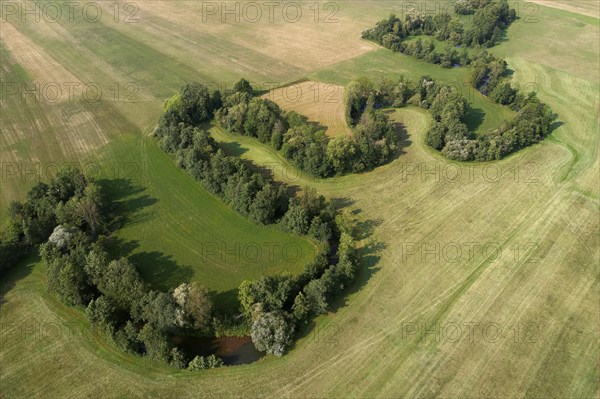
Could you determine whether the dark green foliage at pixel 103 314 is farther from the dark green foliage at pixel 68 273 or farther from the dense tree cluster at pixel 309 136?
the dense tree cluster at pixel 309 136

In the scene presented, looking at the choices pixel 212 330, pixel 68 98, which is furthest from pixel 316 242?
pixel 68 98

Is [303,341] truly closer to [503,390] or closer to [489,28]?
[503,390]

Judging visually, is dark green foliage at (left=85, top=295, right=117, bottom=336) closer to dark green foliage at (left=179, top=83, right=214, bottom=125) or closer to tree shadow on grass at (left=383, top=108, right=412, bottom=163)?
dark green foliage at (left=179, top=83, right=214, bottom=125)

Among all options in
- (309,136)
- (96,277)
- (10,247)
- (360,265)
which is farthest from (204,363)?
(309,136)

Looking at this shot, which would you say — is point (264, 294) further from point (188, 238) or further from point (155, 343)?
point (188, 238)

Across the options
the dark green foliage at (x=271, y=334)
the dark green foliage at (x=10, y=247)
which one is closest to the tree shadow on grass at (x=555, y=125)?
the dark green foliage at (x=271, y=334)

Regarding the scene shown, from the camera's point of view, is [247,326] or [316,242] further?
[316,242]

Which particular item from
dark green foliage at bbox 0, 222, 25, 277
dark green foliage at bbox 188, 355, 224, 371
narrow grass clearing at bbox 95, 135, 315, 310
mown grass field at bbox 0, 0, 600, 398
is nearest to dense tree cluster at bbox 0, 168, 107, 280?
dark green foliage at bbox 0, 222, 25, 277
